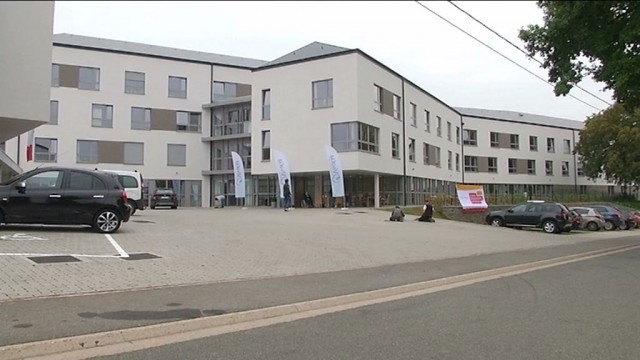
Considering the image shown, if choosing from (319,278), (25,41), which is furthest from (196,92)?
(319,278)

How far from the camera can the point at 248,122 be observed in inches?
1762

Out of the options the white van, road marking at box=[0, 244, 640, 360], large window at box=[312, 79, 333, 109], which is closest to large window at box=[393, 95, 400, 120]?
large window at box=[312, 79, 333, 109]

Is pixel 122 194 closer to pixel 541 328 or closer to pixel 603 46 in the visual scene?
pixel 541 328

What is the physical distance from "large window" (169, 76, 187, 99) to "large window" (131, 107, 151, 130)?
2.70 meters

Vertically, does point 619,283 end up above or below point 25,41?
below

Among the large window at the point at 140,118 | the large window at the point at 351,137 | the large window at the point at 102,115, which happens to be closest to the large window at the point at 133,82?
the large window at the point at 140,118

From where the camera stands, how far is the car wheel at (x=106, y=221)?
14023mm

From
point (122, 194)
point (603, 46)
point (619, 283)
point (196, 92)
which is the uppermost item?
point (196, 92)

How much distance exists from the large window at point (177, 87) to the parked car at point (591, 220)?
106 feet

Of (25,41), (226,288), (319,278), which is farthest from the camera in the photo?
(25,41)

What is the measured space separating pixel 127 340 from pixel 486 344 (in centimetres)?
386

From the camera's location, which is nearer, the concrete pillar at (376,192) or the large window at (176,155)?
the concrete pillar at (376,192)

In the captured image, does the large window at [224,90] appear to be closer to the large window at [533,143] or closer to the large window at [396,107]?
the large window at [396,107]

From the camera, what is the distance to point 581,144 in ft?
195
